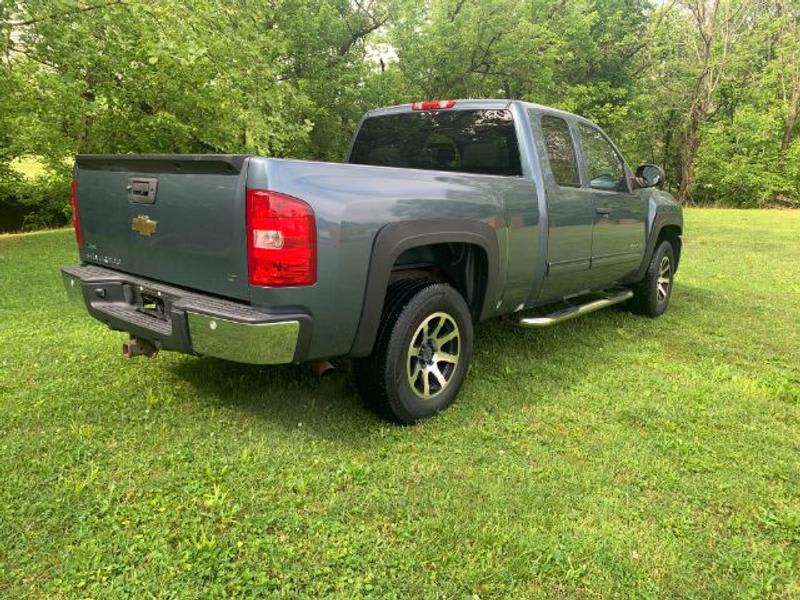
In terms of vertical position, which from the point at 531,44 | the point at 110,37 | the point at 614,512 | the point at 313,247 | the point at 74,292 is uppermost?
the point at 531,44

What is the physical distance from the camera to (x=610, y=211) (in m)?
4.73

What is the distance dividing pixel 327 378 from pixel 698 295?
206 inches

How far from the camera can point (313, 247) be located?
2.54m

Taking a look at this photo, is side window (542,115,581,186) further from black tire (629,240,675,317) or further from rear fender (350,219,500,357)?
black tire (629,240,675,317)

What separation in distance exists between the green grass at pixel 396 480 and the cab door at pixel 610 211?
32.5 inches

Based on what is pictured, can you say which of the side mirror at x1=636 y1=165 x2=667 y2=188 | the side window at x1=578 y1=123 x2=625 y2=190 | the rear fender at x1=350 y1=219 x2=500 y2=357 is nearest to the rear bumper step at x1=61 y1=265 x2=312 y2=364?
the rear fender at x1=350 y1=219 x2=500 y2=357

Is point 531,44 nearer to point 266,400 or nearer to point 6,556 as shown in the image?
point 266,400

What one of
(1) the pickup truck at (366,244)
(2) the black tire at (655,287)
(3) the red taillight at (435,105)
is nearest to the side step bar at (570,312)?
(1) the pickup truck at (366,244)

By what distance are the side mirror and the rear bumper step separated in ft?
12.8

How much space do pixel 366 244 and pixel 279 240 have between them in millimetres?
434

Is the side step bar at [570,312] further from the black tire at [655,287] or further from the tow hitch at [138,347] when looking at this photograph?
the tow hitch at [138,347]

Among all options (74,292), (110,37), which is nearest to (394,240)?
(74,292)

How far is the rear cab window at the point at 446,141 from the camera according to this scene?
13.2ft

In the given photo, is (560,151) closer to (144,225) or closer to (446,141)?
(446,141)
